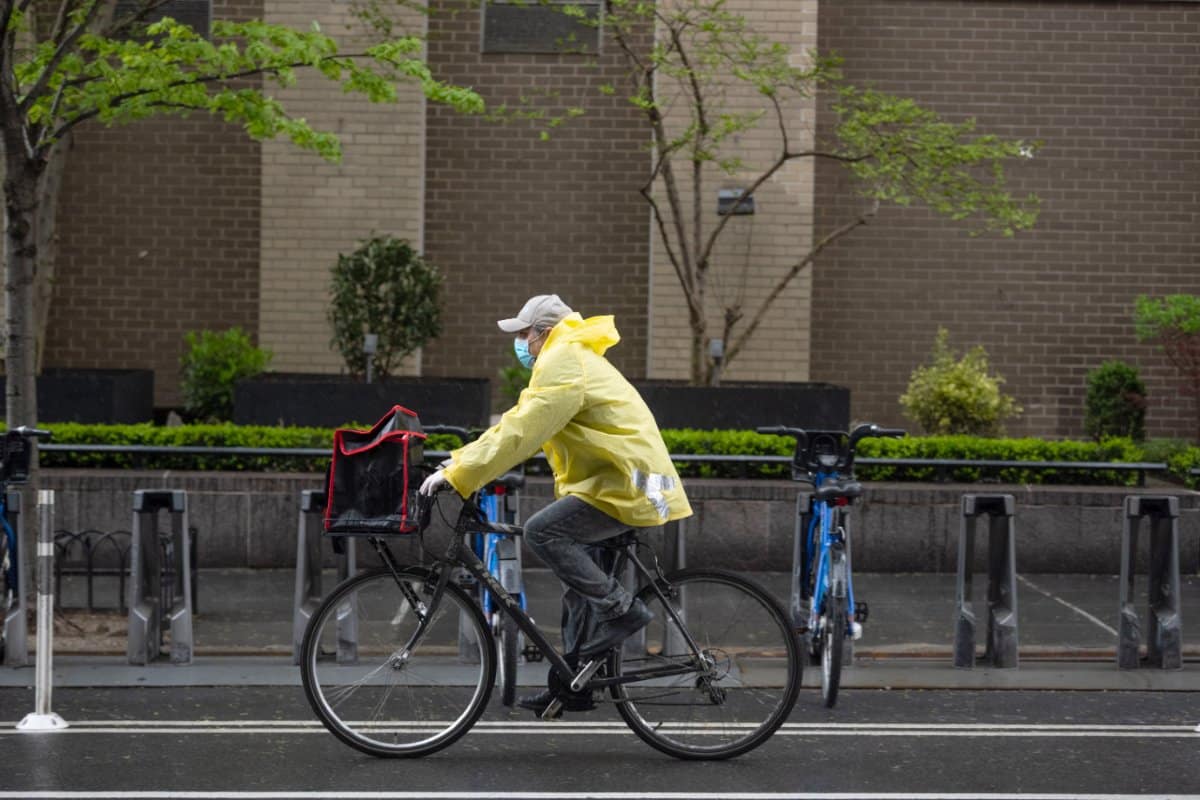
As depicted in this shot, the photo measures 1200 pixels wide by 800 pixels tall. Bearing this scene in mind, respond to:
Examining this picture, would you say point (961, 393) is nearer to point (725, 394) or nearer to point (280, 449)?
point (725, 394)

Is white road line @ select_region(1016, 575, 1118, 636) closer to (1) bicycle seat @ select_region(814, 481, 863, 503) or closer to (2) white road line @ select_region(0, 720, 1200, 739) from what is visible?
(2) white road line @ select_region(0, 720, 1200, 739)

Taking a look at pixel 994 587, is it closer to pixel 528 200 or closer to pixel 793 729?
pixel 793 729

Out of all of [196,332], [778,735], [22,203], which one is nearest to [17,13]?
[22,203]

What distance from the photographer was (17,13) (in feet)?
30.1

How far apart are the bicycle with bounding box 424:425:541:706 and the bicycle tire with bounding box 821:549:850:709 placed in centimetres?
142

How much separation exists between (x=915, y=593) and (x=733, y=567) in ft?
4.54

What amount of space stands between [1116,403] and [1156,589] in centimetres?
719

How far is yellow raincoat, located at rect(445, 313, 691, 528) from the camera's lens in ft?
21.4

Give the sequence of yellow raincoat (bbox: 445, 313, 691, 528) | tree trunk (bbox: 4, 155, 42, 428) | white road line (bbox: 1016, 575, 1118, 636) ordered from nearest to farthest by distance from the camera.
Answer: yellow raincoat (bbox: 445, 313, 691, 528)
tree trunk (bbox: 4, 155, 42, 428)
white road line (bbox: 1016, 575, 1118, 636)

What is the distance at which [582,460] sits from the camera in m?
6.73

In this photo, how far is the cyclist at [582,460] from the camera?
653 centimetres

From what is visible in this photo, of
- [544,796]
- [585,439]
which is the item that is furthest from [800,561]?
[544,796]

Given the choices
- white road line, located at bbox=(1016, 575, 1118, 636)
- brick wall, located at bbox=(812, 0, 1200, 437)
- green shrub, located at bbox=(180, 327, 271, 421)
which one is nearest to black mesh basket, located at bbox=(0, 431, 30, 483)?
green shrub, located at bbox=(180, 327, 271, 421)

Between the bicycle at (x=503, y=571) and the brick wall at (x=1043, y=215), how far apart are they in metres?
8.20
